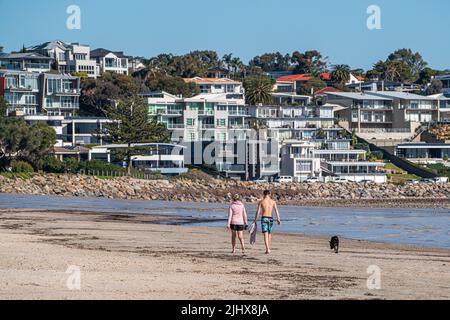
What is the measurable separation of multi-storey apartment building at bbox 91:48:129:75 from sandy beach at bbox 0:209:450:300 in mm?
104584

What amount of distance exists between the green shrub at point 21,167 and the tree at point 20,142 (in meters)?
0.93

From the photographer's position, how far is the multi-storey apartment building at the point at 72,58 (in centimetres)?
12531

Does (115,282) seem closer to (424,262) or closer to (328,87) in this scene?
(424,262)

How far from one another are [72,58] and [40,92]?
24.1m

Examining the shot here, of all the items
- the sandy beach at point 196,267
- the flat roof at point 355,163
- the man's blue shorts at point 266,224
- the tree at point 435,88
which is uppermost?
the tree at point 435,88

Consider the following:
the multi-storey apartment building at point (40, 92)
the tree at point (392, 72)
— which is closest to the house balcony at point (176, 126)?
the multi-storey apartment building at point (40, 92)

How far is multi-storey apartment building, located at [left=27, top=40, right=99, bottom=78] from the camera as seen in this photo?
125m

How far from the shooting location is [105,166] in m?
75.9

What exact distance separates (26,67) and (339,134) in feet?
115

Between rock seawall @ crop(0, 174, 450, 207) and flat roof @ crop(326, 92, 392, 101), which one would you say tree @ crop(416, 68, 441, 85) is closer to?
flat roof @ crop(326, 92, 392, 101)

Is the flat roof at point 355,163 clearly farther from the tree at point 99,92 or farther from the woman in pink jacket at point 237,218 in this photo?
the woman in pink jacket at point 237,218

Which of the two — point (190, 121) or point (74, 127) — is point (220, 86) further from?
point (74, 127)

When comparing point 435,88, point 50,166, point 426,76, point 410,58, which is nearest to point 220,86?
point 435,88
